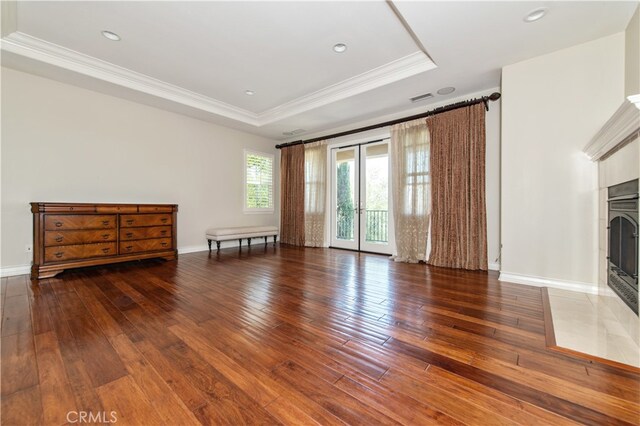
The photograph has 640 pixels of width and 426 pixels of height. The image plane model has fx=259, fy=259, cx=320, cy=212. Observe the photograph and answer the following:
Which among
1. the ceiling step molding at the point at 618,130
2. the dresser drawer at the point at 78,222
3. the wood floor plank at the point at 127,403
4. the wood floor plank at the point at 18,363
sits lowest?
the wood floor plank at the point at 127,403

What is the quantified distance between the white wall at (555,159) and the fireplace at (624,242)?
35cm

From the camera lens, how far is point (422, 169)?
4.68m

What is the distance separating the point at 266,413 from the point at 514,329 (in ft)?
6.68

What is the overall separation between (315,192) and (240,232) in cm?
205

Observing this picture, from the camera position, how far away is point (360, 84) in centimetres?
417

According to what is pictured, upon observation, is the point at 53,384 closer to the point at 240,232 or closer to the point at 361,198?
the point at 240,232

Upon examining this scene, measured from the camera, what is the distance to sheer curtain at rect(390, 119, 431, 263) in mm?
4652

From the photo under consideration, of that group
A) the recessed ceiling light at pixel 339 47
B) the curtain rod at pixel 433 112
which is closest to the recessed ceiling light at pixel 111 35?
the recessed ceiling light at pixel 339 47

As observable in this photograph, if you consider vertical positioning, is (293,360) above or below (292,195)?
below

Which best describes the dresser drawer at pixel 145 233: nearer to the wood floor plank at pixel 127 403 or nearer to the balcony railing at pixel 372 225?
the wood floor plank at pixel 127 403

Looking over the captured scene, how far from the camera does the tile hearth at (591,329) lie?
1800mm

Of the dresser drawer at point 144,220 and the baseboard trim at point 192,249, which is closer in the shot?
the dresser drawer at point 144,220

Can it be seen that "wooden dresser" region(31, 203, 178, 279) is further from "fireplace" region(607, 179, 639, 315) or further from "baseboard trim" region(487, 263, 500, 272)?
"fireplace" region(607, 179, 639, 315)

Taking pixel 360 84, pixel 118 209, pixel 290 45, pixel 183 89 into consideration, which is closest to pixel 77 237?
pixel 118 209
